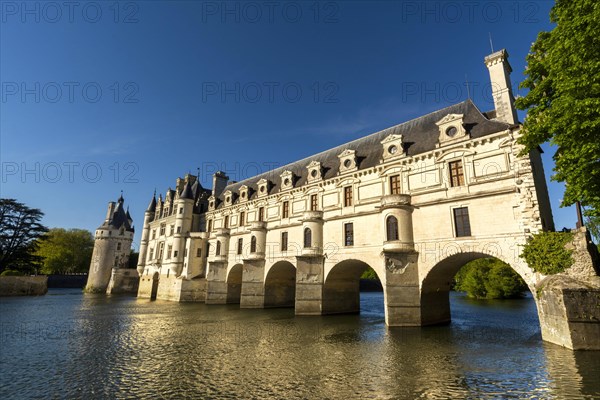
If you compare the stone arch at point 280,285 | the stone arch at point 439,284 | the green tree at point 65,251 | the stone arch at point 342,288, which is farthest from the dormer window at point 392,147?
the green tree at point 65,251

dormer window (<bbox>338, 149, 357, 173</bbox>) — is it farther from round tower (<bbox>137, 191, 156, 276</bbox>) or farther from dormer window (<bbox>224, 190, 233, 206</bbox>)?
round tower (<bbox>137, 191, 156, 276</bbox>)

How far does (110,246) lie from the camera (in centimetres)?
5662

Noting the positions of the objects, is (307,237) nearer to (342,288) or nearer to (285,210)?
(285,210)

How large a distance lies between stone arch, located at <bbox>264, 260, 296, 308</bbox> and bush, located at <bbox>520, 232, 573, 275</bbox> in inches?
745

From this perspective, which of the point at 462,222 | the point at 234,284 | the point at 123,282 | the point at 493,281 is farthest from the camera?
the point at 123,282

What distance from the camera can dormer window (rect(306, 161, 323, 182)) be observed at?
27.0m

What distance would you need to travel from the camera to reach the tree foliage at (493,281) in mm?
41094

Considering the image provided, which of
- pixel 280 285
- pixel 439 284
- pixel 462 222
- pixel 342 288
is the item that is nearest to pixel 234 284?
pixel 280 285

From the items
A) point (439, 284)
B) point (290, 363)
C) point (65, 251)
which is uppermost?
point (65, 251)

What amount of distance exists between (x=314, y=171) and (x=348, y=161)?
3.87 m

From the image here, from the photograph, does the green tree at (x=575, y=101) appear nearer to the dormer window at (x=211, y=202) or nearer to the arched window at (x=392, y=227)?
the arched window at (x=392, y=227)

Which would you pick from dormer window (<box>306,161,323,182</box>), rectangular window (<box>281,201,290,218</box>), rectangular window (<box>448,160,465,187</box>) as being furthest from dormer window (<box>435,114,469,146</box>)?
rectangular window (<box>281,201,290,218</box>)

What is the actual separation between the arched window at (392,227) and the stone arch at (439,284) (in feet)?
9.52

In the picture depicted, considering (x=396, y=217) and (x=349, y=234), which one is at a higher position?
(x=396, y=217)
